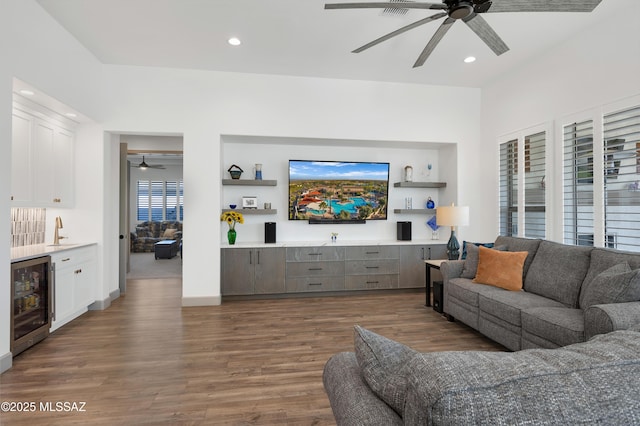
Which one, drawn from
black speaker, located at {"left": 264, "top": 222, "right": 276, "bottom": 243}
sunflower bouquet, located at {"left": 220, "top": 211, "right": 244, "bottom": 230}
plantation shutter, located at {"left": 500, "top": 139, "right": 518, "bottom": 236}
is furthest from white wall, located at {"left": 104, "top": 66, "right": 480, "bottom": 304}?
plantation shutter, located at {"left": 500, "top": 139, "right": 518, "bottom": 236}

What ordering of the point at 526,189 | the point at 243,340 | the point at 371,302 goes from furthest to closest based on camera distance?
the point at 371,302 < the point at 526,189 < the point at 243,340

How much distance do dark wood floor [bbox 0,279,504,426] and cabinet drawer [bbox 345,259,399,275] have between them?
0.47m

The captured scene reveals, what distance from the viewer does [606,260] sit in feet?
8.71

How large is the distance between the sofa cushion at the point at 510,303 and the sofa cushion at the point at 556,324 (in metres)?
0.10

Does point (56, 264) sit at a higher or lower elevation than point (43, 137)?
lower

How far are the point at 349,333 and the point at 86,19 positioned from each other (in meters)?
4.20

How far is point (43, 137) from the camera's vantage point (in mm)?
3637

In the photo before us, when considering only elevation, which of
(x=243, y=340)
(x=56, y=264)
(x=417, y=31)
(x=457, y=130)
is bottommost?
(x=243, y=340)

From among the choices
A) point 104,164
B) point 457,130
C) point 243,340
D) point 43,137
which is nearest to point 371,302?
point 243,340

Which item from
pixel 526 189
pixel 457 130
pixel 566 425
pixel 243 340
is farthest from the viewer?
pixel 457 130

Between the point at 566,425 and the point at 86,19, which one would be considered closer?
the point at 566,425

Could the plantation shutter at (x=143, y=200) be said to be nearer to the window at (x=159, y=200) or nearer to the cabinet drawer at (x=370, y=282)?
the window at (x=159, y=200)

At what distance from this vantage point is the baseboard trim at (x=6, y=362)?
8.57ft

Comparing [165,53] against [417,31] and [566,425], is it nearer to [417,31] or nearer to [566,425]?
[417,31]
